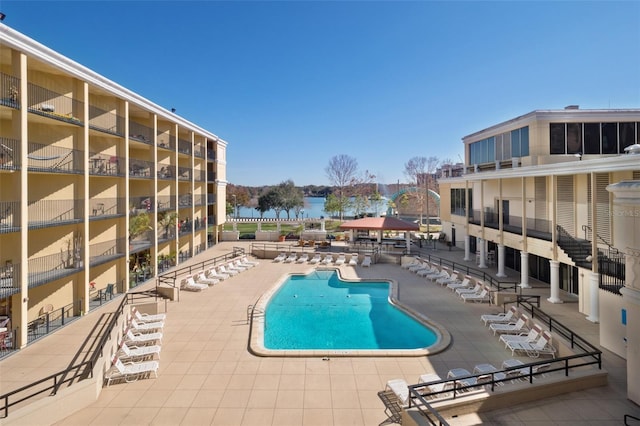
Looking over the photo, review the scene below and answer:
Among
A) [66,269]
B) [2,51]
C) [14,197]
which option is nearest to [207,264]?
[66,269]

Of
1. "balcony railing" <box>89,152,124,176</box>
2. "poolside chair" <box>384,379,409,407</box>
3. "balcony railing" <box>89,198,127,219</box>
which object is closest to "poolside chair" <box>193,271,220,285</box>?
"balcony railing" <box>89,198,127,219</box>

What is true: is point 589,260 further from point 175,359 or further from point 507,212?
point 175,359

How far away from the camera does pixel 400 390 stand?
372 inches

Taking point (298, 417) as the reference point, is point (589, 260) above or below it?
Answer: above

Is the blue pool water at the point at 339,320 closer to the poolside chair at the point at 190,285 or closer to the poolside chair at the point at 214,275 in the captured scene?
the poolside chair at the point at 214,275

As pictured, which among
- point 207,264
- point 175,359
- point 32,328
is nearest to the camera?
point 175,359

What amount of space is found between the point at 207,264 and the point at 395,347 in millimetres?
18213

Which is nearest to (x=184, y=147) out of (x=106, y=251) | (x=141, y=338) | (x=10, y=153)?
(x=106, y=251)

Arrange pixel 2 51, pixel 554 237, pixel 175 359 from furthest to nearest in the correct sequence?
pixel 554 237, pixel 2 51, pixel 175 359

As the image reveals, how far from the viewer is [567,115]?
20.7 metres

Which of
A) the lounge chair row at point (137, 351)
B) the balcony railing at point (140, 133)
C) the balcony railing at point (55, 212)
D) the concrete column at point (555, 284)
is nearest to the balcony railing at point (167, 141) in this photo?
the balcony railing at point (140, 133)

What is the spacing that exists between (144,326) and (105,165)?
32.9 feet

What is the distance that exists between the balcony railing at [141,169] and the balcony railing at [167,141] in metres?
2.98

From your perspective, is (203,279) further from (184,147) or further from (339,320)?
(184,147)
